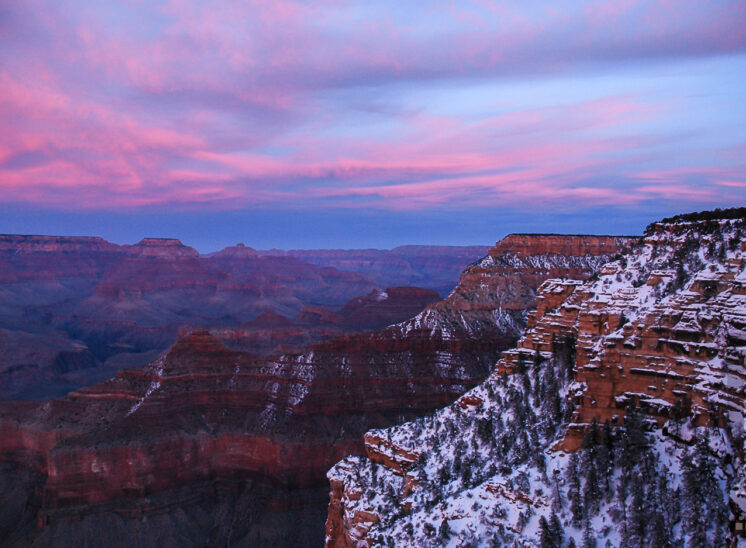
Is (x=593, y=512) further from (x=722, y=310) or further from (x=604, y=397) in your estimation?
(x=722, y=310)

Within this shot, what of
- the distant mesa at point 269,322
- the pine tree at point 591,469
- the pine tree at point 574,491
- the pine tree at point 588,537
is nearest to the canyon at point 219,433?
the pine tree at point 574,491

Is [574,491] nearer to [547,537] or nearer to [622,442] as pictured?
[547,537]

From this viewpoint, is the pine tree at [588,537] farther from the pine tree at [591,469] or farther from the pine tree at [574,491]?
the pine tree at [591,469]

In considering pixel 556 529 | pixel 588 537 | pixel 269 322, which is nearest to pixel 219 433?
pixel 556 529

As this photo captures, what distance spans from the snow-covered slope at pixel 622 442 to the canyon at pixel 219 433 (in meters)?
29.1

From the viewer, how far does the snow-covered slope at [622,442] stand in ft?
57.4

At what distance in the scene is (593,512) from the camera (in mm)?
18719

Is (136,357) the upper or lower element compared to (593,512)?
lower

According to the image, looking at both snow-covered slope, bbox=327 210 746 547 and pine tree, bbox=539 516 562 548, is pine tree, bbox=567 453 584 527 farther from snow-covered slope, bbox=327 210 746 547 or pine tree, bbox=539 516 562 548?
pine tree, bbox=539 516 562 548

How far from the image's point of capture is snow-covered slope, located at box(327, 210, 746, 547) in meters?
17.5

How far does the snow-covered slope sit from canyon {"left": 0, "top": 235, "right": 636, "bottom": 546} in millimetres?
29093

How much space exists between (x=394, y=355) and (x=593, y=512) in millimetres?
50898

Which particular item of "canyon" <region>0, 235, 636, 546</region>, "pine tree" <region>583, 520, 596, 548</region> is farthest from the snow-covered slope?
"canyon" <region>0, 235, 636, 546</region>

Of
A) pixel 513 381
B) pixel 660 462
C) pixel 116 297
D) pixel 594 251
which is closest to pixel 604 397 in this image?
pixel 660 462
